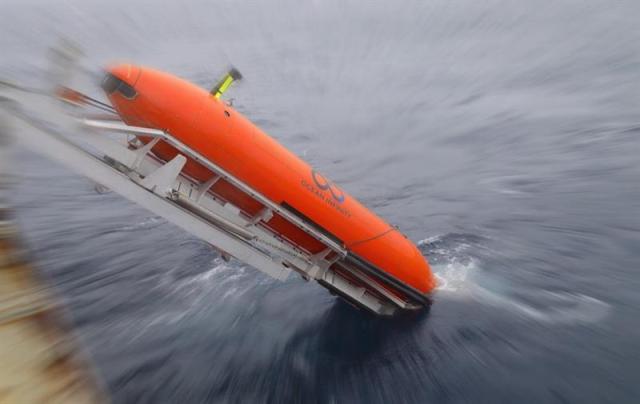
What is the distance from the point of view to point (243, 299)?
24.6 ft

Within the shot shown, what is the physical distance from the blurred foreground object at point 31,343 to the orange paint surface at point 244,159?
2584 mm

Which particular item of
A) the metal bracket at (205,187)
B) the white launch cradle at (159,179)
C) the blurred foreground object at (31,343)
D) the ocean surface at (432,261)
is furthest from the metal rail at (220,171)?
the blurred foreground object at (31,343)

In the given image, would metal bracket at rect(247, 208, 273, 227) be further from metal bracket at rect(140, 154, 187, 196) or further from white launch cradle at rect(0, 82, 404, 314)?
metal bracket at rect(140, 154, 187, 196)

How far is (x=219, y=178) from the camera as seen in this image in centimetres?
503

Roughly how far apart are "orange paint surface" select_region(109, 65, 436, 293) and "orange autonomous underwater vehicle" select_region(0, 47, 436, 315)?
11mm

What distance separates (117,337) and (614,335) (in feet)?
21.8

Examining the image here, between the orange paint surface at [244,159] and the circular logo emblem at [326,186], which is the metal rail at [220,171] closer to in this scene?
the orange paint surface at [244,159]

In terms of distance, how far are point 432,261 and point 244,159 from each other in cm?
479

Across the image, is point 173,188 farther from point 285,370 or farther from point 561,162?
point 561,162

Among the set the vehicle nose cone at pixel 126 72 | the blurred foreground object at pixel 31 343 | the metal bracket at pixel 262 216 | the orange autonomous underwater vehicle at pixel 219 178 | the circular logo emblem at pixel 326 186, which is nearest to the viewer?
the blurred foreground object at pixel 31 343

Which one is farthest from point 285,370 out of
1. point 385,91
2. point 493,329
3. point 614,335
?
point 385,91

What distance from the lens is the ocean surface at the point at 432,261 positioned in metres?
5.57

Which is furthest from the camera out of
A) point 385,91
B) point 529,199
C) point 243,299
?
point 385,91

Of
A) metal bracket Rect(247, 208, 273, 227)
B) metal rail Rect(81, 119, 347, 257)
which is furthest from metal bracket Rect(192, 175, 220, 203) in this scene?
metal bracket Rect(247, 208, 273, 227)
